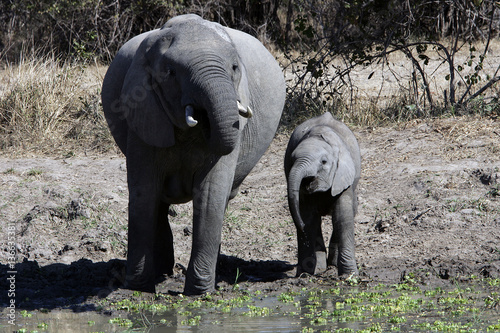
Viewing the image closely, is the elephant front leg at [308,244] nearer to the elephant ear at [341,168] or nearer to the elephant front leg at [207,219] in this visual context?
the elephant ear at [341,168]

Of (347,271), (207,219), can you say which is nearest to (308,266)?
(347,271)

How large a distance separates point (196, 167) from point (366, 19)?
20.2ft

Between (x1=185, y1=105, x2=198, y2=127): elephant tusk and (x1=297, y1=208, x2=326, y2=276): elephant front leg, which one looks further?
(x1=297, y1=208, x2=326, y2=276): elephant front leg

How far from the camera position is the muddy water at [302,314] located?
199 inches

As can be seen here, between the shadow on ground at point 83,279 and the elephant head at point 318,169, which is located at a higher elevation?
the elephant head at point 318,169

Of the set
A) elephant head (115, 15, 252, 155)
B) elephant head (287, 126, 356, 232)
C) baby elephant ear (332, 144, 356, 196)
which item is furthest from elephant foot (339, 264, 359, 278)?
elephant head (115, 15, 252, 155)

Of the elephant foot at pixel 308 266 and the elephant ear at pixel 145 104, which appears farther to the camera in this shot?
the elephant foot at pixel 308 266

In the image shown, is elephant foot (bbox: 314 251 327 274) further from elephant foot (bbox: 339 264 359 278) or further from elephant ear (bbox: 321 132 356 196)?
elephant ear (bbox: 321 132 356 196)

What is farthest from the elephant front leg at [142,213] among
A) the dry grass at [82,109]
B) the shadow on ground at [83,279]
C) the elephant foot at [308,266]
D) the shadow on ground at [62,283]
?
the dry grass at [82,109]

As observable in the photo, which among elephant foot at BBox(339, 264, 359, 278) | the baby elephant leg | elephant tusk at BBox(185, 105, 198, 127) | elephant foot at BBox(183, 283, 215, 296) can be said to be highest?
elephant tusk at BBox(185, 105, 198, 127)

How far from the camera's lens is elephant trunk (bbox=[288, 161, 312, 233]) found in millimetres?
6129

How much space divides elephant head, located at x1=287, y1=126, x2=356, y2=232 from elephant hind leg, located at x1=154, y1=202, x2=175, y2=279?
1.11 metres

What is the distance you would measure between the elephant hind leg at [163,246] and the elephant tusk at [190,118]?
1705 millimetres

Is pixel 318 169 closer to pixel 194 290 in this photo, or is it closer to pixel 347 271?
pixel 347 271
